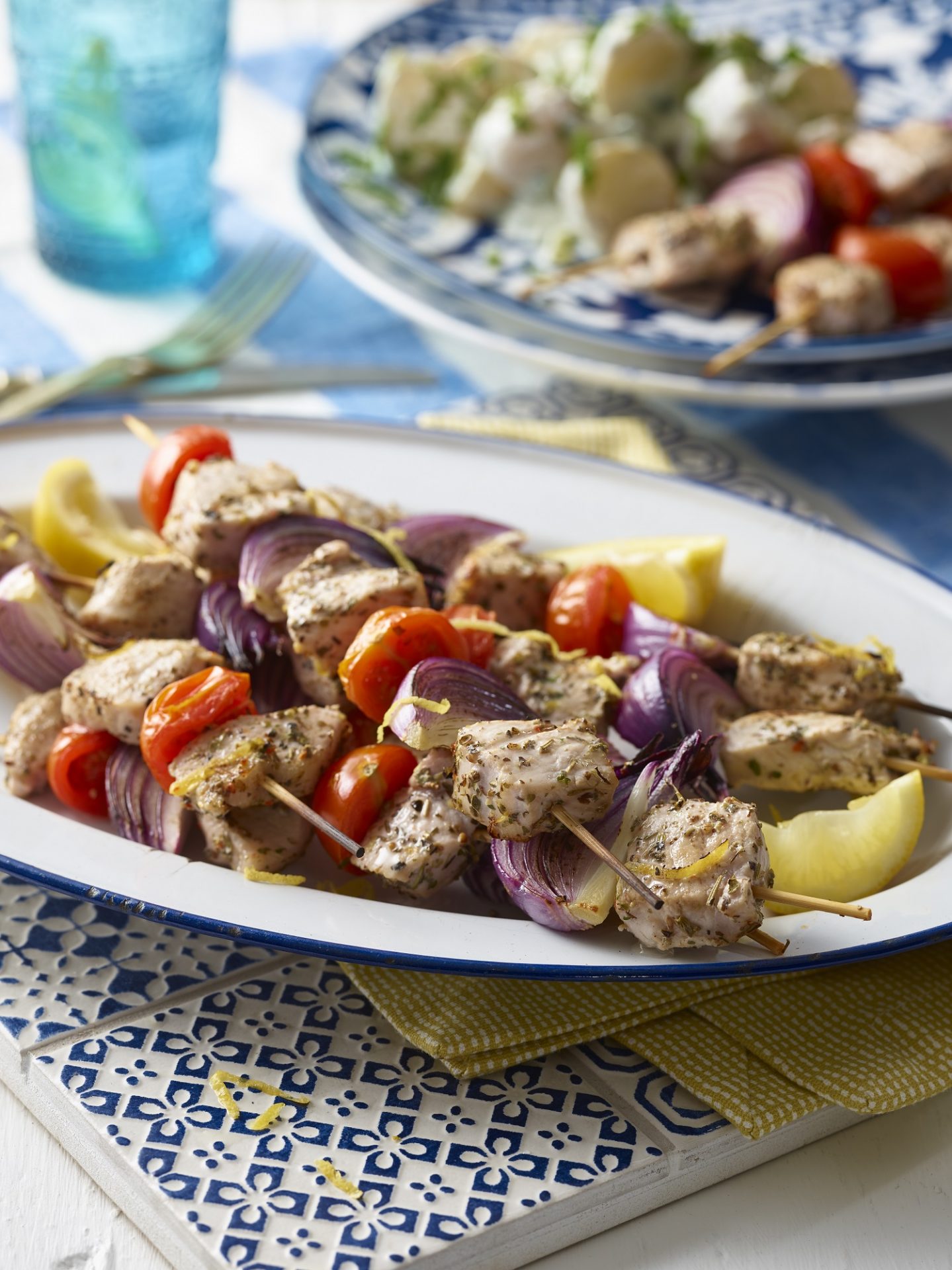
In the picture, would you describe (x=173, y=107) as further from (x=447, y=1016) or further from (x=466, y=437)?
(x=447, y=1016)

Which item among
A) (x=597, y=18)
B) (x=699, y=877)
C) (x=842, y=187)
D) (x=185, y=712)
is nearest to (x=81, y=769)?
(x=185, y=712)

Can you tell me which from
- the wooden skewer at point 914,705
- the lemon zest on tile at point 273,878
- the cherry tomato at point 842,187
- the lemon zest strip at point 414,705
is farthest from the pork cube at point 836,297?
the lemon zest on tile at point 273,878

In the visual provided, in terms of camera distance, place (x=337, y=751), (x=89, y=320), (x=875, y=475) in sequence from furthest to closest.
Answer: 1. (x=89, y=320)
2. (x=875, y=475)
3. (x=337, y=751)

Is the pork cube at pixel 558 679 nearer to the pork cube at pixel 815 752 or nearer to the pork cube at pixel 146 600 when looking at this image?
the pork cube at pixel 815 752

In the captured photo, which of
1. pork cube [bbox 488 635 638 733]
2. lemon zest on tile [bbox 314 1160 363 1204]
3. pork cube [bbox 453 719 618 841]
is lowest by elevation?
lemon zest on tile [bbox 314 1160 363 1204]

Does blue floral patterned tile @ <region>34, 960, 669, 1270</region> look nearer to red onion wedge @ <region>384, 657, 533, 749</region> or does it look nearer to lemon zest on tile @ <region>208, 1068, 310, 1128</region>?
lemon zest on tile @ <region>208, 1068, 310, 1128</region>

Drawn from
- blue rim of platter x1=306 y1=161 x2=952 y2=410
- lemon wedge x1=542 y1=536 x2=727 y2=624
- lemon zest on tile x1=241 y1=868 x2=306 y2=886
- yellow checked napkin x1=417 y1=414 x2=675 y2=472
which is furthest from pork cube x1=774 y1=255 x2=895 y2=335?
lemon zest on tile x1=241 y1=868 x2=306 y2=886

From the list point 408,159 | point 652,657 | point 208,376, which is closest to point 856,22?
point 408,159
